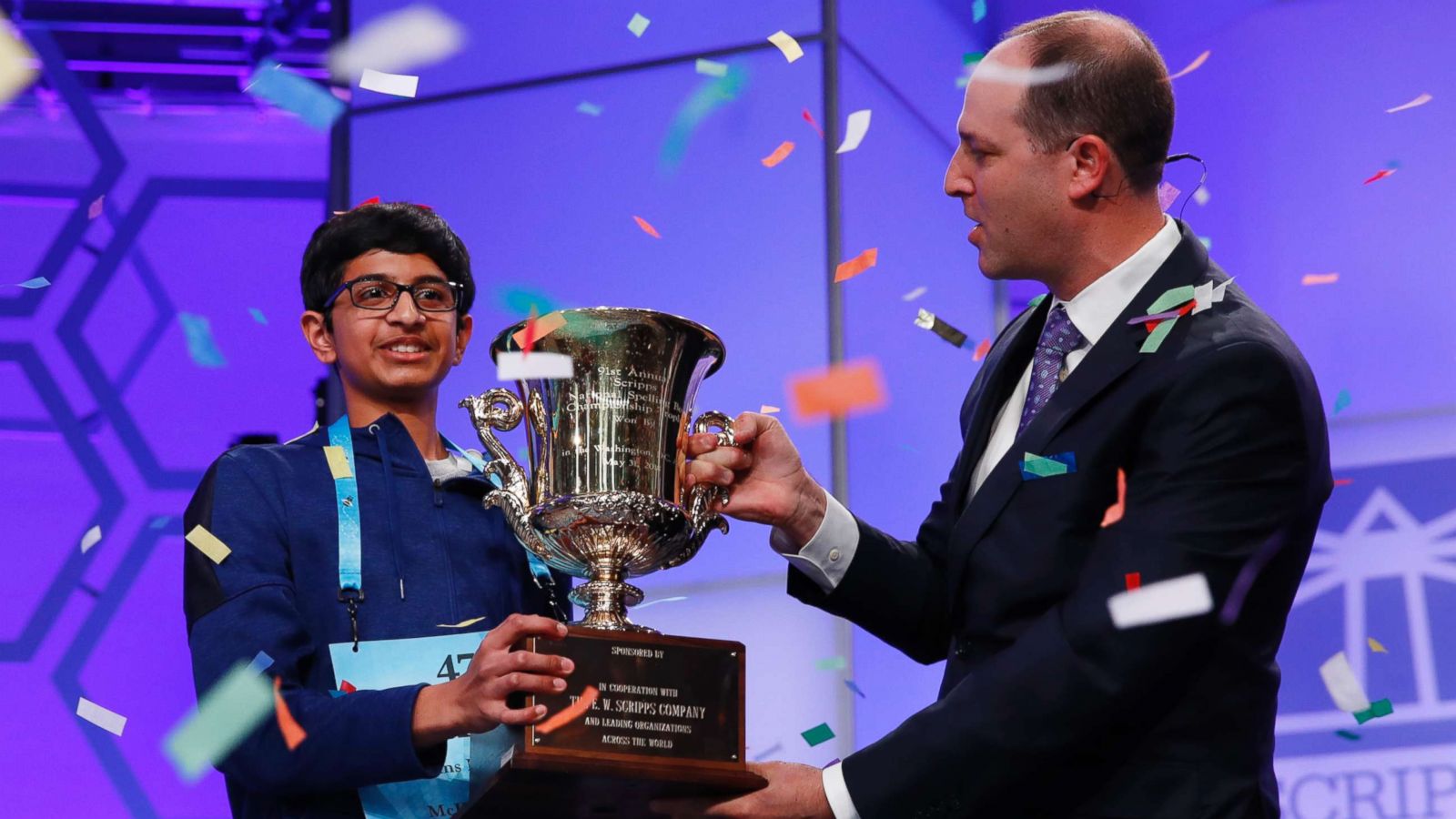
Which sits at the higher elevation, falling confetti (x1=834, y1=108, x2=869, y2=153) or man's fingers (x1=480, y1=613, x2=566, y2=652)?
falling confetti (x1=834, y1=108, x2=869, y2=153)

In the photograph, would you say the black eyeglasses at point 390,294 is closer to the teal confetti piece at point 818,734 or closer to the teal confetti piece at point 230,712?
the teal confetti piece at point 230,712

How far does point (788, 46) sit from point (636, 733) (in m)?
2.15

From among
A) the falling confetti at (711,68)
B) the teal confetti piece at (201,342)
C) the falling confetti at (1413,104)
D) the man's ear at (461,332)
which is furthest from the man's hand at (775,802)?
the teal confetti piece at (201,342)

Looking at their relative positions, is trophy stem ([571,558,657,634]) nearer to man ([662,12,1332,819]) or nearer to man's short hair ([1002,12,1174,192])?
man ([662,12,1332,819])

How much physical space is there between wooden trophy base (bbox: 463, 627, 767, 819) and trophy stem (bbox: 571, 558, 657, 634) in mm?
63

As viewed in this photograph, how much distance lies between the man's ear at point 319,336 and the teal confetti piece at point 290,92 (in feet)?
7.39

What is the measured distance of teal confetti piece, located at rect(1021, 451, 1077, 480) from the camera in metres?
2.14

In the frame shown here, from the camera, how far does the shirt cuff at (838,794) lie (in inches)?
82.3

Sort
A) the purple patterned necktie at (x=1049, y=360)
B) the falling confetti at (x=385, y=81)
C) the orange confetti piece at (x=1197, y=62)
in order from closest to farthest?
the purple patterned necktie at (x=1049, y=360)
the falling confetti at (x=385, y=81)
the orange confetti piece at (x=1197, y=62)

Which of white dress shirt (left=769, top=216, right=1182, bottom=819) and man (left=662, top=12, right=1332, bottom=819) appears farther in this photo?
white dress shirt (left=769, top=216, right=1182, bottom=819)

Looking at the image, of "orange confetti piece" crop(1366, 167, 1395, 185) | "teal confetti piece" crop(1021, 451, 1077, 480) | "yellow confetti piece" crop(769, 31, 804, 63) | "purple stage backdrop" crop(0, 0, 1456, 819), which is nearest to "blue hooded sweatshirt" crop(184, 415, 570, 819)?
"teal confetti piece" crop(1021, 451, 1077, 480)

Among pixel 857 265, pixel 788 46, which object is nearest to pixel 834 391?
pixel 857 265

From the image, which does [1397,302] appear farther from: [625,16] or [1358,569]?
[625,16]

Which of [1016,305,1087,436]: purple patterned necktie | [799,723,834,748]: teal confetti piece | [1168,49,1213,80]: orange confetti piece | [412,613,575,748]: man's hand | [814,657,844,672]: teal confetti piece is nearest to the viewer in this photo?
[412,613,575,748]: man's hand
